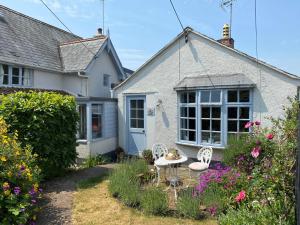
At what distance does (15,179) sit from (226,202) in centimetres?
451

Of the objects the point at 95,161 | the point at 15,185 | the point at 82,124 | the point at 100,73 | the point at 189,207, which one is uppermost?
the point at 100,73

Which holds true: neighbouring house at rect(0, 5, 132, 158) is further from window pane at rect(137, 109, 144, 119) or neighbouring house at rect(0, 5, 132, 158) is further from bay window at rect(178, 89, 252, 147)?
bay window at rect(178, 89, 252, 147)

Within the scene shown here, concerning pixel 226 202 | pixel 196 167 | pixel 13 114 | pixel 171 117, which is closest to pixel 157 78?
pixel 171 117

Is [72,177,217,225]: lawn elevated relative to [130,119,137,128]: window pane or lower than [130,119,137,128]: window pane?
lower

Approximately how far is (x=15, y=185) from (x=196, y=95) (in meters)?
7.36

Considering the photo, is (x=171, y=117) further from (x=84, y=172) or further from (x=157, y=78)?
(x=84, y=172)

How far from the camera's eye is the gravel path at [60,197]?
19.5ft

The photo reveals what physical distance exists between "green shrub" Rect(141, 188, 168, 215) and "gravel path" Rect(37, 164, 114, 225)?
1682mm

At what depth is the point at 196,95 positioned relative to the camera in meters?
10.9

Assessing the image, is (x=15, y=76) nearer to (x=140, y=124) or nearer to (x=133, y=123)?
(x=133, y=123)

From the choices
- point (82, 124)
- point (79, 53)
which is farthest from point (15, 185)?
point (79, 53)

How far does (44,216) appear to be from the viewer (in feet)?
19.9

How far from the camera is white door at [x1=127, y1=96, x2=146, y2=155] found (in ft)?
42.1

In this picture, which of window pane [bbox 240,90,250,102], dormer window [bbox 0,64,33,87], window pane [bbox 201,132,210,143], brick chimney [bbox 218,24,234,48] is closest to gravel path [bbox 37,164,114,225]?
window pane [bbox 201,132,210,143]
